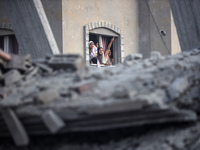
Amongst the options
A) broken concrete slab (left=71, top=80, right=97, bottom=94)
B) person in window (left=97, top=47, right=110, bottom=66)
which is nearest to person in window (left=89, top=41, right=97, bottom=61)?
person in window (left=97, top=47, right=110, bottom=66)

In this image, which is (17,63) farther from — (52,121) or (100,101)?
(100,101)

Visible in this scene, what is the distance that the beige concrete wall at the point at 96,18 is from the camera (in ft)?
39.1

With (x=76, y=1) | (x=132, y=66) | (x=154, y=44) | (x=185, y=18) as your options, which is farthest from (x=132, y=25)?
(x=132, y=66)

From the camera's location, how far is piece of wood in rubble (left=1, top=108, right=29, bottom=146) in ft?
13.1

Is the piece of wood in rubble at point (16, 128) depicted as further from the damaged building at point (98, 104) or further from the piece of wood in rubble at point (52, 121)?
the piece of wood in rubble at point (52, 121)

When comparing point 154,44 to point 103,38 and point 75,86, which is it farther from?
point 75,86

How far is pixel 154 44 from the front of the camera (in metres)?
14.8

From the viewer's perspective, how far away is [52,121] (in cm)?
376

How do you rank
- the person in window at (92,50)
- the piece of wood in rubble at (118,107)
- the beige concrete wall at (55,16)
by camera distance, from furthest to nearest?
the person in window at (92,50) → the beige concrete wall at (55,16) → the piece of wood in rubble at (118,107)

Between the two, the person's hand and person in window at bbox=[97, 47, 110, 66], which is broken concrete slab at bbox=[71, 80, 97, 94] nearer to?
the person's hand

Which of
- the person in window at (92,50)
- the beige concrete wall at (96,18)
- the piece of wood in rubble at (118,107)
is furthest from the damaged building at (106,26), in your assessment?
the piece of wood in rubble at (118,107)

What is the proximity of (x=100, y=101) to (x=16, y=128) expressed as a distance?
3.41 ft

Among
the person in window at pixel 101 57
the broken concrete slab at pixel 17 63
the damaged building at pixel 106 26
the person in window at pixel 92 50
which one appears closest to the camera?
the broken concrete slab at pixel 17 63

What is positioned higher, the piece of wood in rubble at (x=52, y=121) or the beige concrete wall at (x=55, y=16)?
the beige concrete wall at (x=55, y=16)
